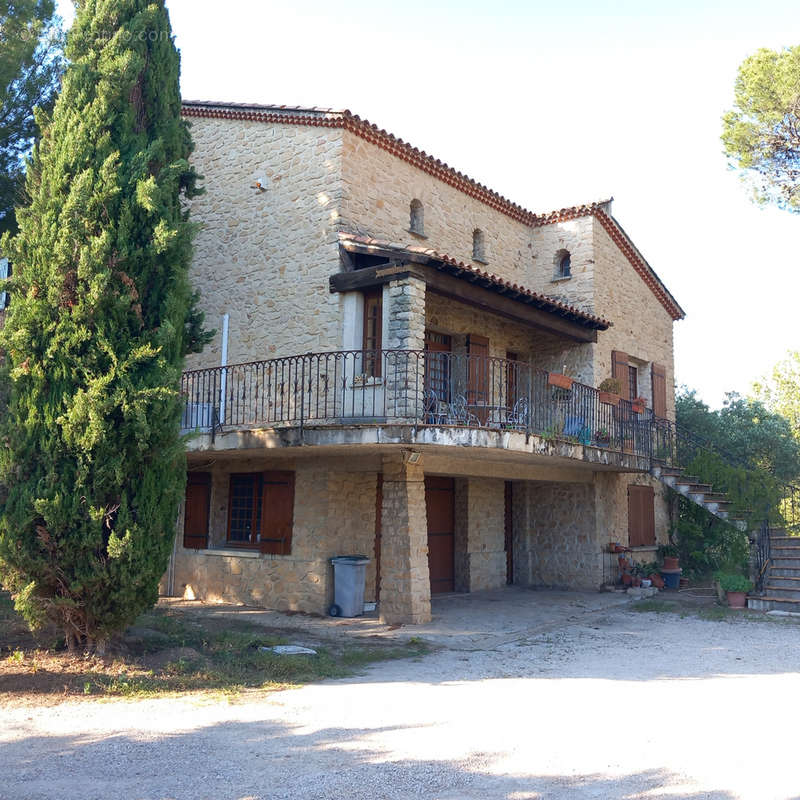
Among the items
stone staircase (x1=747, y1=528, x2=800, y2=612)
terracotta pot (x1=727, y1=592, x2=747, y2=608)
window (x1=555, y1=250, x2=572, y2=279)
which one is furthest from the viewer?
window (x1=555, y1=250, x2=572, y2=279)

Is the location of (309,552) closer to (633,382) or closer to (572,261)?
(572,261)

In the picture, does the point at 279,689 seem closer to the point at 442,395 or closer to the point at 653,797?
the point at 653,797

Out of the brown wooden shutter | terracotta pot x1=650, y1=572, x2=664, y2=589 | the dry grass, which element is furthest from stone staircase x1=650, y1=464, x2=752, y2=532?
the dry grass

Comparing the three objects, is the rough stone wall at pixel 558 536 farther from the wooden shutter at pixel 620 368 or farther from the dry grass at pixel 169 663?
the dry grass at pixel 169 663

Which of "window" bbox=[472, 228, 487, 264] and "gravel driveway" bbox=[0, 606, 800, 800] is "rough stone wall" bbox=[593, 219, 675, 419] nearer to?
"window" bbox=[472, 228, 487, 264]

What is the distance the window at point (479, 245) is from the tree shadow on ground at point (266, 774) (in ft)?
37.2

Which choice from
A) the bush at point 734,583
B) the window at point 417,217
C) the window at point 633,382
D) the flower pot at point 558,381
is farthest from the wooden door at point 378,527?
the window at point 633,382

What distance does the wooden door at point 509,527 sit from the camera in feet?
52.9

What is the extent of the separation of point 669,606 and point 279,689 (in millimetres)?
8390

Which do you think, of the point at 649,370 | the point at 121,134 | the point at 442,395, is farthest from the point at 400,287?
the point at 649,370

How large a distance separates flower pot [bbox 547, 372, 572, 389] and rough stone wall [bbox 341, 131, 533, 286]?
3.63 meters

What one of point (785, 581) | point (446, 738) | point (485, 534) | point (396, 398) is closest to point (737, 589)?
point (785, 581)

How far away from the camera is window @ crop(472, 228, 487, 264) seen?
50.8ft

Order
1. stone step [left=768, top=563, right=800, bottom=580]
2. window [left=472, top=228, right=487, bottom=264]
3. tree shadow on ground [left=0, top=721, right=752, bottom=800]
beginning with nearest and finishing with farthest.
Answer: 1. tree shadow on ground [left=0, top=721, right=752, bottom=800]
2. stone step [left=768, top=563, right=800, bottom=580]
3. window [left=472, top=228, right=487, bottom=264]
